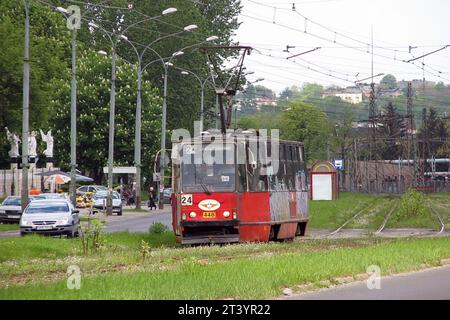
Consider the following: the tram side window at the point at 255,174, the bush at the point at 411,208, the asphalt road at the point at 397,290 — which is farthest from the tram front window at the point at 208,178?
the bush at the point at 411,208

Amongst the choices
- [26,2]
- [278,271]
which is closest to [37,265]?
[278,271]

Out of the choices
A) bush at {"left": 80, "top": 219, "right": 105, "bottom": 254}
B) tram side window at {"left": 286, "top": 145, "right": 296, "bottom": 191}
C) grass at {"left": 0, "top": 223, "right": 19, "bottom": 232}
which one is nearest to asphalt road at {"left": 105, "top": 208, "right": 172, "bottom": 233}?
grass at {"left": 0, "top": 223, "right": 19, "bottom": 232}

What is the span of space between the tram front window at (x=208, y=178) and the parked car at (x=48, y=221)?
9.30 m

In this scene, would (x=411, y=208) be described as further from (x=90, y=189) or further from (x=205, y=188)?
(x=90, y=189)

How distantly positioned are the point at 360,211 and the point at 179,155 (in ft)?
101

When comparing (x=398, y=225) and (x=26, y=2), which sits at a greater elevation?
(x=26, y=2)

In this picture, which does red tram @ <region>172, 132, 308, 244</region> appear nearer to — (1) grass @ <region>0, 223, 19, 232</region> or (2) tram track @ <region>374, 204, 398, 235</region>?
(2) tram track @ <region>374, 204, 398, 235</region>

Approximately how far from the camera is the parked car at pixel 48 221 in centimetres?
3962

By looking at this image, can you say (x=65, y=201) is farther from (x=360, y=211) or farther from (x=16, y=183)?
(x=16, y=183)

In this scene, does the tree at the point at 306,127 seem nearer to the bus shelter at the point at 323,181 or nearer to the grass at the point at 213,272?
the bus shelter at the point at 323,181

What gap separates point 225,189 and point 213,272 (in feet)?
42.5

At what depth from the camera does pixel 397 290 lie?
1648 cm

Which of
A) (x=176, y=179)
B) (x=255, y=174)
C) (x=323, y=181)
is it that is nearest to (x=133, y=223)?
(x=323, y=181)

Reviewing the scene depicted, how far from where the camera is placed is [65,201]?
42375 mm
